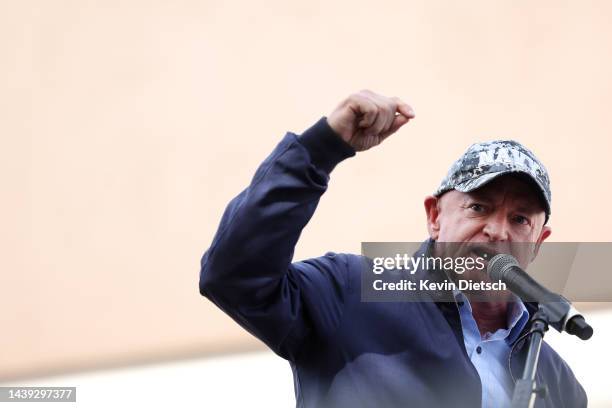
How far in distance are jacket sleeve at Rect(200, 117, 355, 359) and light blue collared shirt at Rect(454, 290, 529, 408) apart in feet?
1.07

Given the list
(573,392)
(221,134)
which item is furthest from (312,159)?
(221,134)

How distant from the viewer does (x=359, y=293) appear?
1.48 metres

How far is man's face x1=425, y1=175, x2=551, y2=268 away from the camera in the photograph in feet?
4.93

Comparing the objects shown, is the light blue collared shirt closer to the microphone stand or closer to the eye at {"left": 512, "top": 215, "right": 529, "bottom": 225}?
the eye at {"left": 512, "top": 215, "right": 529, "bottom": 225}

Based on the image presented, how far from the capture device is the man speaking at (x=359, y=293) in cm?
130

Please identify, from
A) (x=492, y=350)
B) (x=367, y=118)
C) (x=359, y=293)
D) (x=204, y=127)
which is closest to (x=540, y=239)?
(x=492, y=350)

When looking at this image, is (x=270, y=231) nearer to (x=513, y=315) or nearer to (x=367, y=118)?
(x=367, y=118)

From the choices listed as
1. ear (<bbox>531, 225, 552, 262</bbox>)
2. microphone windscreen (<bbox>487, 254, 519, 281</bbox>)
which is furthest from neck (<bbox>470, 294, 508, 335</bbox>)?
microphone windscreen (<bbox>487, 254, 519, 281</bbox>)

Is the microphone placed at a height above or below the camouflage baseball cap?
below

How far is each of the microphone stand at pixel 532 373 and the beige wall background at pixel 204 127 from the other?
1.81 m

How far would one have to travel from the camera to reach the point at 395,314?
4.83 ft

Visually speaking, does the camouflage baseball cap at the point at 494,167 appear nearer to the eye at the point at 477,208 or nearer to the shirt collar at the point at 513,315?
the eye at the point at 477,208

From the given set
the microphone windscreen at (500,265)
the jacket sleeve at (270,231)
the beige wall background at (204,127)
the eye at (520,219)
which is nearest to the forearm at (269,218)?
the jacket sleeve at (270,231)

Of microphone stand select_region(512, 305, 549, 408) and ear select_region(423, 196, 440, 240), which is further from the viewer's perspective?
ear select_region(423, 196, 440, 240)
